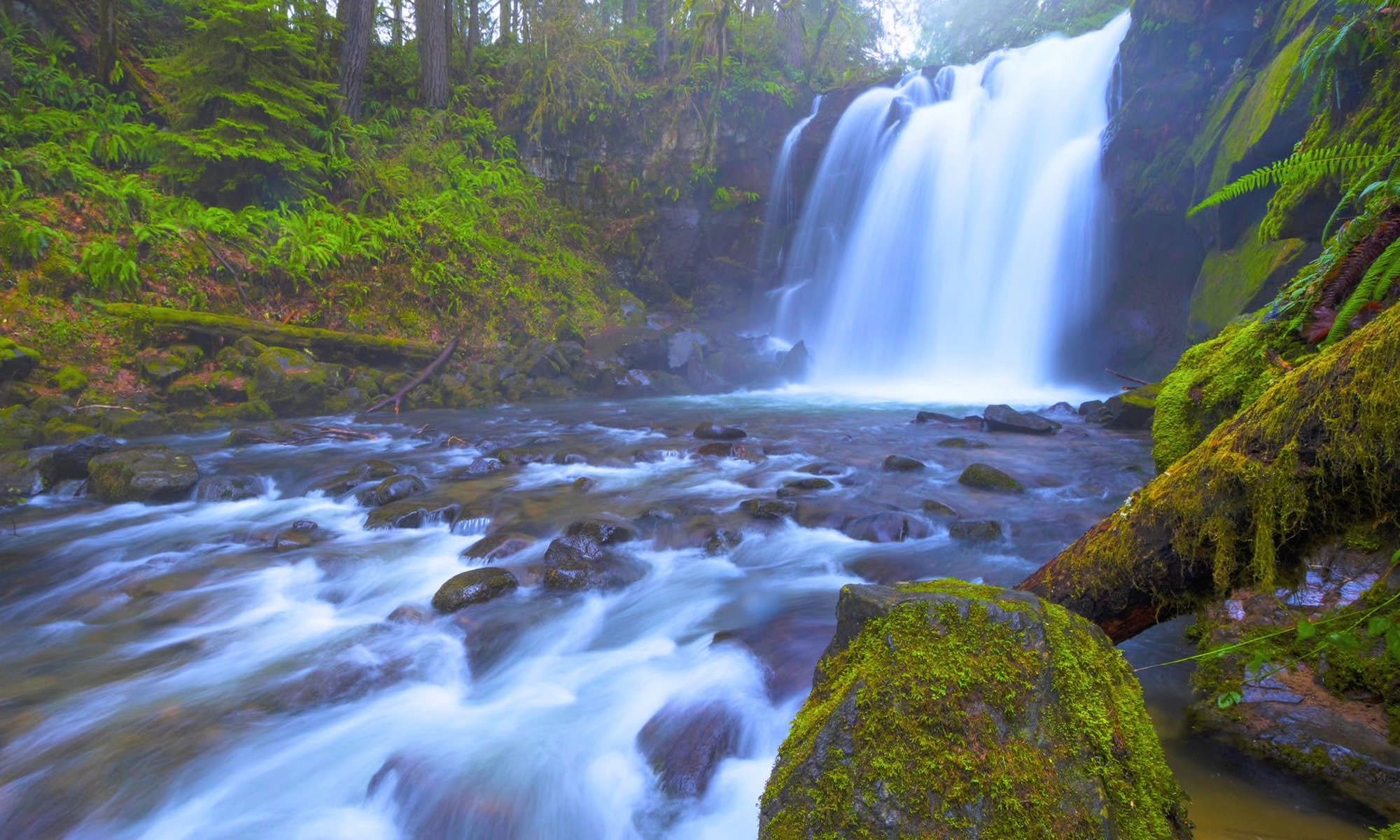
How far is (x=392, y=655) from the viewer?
4188 millimetres

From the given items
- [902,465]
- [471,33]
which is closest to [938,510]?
[902,465]

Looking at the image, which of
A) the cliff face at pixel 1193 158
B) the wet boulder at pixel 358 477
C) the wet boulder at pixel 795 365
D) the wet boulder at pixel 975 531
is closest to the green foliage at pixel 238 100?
the wet boulder at pixel 358 477

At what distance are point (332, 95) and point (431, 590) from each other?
14.2m

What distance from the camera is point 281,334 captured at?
11.1m

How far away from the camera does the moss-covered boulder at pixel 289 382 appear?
1050 cm

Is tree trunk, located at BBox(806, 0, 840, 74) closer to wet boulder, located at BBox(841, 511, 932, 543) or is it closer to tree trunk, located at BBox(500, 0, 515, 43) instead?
tree trunk, located at BBox(500, 0, 515, 43)

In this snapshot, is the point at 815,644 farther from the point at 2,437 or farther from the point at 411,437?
the point at 2,437

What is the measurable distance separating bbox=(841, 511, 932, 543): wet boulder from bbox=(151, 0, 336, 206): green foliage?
41.5 feet

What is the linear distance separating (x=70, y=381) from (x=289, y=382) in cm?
253

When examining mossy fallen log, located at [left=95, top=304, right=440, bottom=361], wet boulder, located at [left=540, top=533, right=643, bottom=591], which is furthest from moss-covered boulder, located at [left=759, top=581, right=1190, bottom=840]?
mossy fallen log, located at [left=95, top=304, right=440, bottom=361]

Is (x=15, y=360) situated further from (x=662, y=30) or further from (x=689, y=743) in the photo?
(x=662, y=30)

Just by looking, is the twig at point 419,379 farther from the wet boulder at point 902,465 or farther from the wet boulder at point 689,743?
the wet boulder at point 689,743

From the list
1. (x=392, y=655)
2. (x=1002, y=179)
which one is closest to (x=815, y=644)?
(x=392, y=655)

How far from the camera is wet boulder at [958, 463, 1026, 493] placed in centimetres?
707
